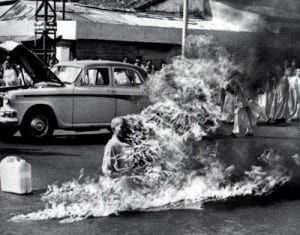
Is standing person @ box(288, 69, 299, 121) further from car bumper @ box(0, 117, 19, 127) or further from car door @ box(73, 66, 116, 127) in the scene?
car bumper @ box(0, 117, 19, 127)

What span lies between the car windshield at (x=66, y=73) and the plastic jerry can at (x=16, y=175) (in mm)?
5744

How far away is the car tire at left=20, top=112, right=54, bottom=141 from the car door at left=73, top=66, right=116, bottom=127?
0.55 metres

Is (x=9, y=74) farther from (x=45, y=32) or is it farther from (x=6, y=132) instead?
(x=45, y=32)

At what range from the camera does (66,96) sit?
1374 centimetres

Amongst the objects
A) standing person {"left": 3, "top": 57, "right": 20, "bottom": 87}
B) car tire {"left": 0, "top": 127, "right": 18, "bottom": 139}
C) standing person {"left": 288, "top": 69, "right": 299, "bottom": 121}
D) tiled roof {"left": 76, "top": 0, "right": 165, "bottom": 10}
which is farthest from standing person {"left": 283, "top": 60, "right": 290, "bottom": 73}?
tiled roof {"left": 76, "top": 0, "right": 165, "bottom": 10}

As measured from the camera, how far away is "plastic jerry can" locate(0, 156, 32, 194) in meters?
8.29

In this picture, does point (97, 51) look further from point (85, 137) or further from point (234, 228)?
point (234, 228)

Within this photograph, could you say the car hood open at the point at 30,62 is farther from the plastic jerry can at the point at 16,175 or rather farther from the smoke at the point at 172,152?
the smoke at the point at 172,152

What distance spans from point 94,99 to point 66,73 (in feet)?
3.22

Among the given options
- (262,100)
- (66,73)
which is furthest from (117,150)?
(66,73)

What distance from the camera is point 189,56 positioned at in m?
8.42

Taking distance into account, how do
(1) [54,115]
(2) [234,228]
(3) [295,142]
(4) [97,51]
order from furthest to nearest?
(4) [97,51], (1) [54,115], (3) [295,142], (2) [234,228]

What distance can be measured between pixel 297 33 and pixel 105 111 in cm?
611

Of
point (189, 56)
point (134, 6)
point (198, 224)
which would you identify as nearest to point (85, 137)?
point (189, 56)
